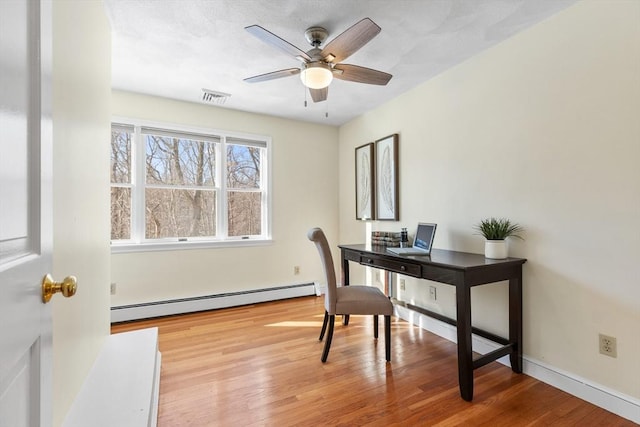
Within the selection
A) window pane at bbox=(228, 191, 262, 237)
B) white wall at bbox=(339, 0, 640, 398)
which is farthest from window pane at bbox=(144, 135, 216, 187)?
white wall at bbox=(339, 0, 640, 398)

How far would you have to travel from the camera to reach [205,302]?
338cm

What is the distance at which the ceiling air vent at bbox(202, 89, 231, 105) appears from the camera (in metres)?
3.08

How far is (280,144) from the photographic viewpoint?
3.93 meters

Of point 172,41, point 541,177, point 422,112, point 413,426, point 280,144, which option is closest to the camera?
point 413,426

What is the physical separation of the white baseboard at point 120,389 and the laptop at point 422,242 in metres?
1.84

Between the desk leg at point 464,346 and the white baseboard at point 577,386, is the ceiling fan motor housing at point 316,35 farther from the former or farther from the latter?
the white baseboard at point 577,386

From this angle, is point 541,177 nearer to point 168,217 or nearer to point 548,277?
point 548,277

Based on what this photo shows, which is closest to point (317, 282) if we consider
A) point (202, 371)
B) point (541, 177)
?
point (202, 371)

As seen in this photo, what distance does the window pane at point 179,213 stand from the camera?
129 inches

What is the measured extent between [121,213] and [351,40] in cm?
286

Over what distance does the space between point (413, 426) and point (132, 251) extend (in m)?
2.97

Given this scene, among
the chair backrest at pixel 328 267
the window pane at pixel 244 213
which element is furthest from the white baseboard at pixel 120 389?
the window pane at pixel 244 213

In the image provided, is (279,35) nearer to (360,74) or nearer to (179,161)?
(360,74)

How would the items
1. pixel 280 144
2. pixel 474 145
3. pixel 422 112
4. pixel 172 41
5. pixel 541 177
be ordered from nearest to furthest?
1. pixel 541 177
2. pixel 172 41
3. pixel 474 145
4. pixel 422 112
5. pixel 280 144
